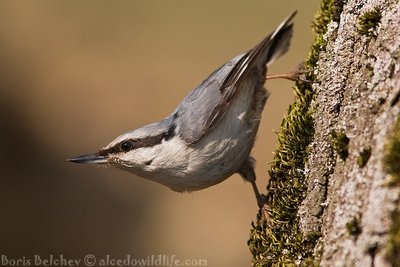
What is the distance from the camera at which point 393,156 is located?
207 centimetres

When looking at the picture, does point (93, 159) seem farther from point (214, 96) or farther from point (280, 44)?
point (280, 44)

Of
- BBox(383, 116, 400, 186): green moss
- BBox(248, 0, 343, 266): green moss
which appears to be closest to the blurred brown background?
Result: BBox(248, 0, 343, 266): green moss

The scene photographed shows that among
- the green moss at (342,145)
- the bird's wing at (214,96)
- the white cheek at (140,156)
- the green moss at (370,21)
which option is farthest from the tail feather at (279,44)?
the green moss at (342,145)

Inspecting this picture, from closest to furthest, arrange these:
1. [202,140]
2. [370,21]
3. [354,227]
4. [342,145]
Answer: [354,227], [342,145], [370,21], [202,140]

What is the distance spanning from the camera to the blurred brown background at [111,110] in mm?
7137

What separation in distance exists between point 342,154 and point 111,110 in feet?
20.7

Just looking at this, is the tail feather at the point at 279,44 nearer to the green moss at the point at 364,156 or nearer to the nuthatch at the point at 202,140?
the nuthatch at the point at 202,140

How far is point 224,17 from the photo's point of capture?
8.96 metres

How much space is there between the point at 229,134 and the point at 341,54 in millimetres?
1158

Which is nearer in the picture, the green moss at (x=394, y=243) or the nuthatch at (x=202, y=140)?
the green moss at (x=394, y=243)

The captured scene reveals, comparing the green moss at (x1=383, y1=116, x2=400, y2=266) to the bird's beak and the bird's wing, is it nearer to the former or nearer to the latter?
the bird's wing

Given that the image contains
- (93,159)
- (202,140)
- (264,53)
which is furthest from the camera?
(264,53)

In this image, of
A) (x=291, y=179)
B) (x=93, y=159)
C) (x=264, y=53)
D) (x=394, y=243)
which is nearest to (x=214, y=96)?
(x=264, y=53)

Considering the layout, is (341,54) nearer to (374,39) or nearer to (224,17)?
(374,39)
